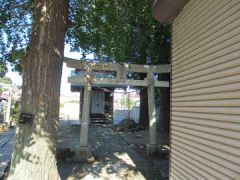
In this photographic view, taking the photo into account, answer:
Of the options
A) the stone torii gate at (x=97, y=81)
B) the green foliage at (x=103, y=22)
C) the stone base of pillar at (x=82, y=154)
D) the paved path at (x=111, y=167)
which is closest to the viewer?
the paved path at (x=111, y=167)

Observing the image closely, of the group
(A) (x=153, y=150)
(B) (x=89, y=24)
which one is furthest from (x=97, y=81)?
(A) (x=153, y=150)

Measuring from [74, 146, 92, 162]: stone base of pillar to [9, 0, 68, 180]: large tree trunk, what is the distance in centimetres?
485

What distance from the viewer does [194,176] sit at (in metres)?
5.11

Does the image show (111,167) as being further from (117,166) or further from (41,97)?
(41,97)

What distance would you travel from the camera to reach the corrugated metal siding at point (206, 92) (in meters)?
3.98

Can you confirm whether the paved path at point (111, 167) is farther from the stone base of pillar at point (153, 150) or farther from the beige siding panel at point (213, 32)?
the beige siding panel at point (213, 32)

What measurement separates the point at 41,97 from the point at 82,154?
5.36 metres

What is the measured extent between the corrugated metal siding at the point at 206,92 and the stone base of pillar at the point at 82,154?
427 centimetres

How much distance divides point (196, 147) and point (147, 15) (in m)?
6.19

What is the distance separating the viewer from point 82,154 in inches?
403

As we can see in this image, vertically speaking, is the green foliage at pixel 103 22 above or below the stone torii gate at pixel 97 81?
above

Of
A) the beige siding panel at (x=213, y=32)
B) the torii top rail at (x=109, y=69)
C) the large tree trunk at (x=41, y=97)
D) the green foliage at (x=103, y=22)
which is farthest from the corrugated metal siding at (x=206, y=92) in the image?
the torii top rail at (x=109, y=69)

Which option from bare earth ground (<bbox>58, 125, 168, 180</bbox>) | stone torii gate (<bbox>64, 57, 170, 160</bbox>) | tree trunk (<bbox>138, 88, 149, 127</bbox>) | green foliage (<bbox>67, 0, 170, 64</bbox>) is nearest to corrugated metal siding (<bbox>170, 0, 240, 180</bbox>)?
bare earth ground (<bbox>58, 125, 168, 180</bbox>)

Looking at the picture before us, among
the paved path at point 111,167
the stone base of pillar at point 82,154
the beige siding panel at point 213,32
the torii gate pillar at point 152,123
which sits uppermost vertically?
the beige siding panel at point 213,32
